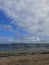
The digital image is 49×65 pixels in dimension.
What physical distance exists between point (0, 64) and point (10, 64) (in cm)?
100

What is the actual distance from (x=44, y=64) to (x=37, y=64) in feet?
2.51

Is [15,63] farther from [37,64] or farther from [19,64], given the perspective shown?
[37,64]

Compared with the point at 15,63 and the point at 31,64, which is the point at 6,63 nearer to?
the point at 15,63

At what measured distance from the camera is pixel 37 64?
2258cm

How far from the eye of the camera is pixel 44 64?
2222 cm

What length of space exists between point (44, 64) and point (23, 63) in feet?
7.51

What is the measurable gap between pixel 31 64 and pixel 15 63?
175cm

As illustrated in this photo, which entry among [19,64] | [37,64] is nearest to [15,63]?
[19,64]

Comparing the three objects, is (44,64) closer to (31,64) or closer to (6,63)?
(31,64)

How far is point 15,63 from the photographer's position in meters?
23.2

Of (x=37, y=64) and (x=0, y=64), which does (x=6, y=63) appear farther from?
(x=37, y=64)

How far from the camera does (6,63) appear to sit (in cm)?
2298

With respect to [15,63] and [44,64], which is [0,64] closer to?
[15,63]

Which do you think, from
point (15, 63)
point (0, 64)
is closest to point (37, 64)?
point (15, 63)
